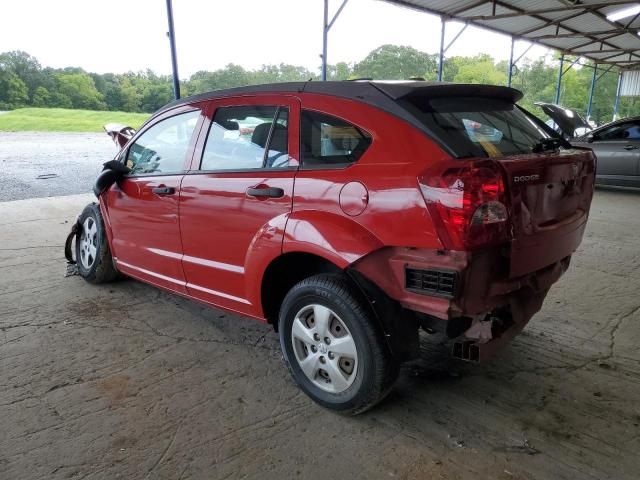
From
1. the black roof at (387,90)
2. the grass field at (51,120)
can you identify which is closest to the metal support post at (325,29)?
the black roof at (387,90)

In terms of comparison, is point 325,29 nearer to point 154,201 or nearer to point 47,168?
point 154,201

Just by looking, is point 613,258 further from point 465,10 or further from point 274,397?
point 465,10

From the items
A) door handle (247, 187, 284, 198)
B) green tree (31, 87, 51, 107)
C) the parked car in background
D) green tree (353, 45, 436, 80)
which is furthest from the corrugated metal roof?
green tree (31, 87, 51, 107)

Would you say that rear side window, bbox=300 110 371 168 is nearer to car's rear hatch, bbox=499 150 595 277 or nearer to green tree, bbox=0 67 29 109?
car's rear hatch, bbox=499 150 595 277

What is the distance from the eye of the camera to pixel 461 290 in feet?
6.79

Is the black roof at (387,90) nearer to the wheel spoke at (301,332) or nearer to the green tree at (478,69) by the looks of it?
the wheel spoke at (301,332)

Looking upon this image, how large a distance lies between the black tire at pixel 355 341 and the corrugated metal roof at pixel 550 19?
29.2 feet

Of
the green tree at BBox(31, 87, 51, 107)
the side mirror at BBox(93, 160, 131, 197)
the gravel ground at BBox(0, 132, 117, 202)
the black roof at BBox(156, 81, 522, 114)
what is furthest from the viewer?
the green tree at BBox(31, 87, 51, 107)

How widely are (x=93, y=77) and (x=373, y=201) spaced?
23128 mm

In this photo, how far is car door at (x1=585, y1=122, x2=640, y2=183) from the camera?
356 inches

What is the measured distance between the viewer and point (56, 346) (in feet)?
10.8

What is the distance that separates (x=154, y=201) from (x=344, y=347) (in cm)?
182

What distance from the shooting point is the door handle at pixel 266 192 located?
262cm

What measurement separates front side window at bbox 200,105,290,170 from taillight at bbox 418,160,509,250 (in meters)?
0.93
